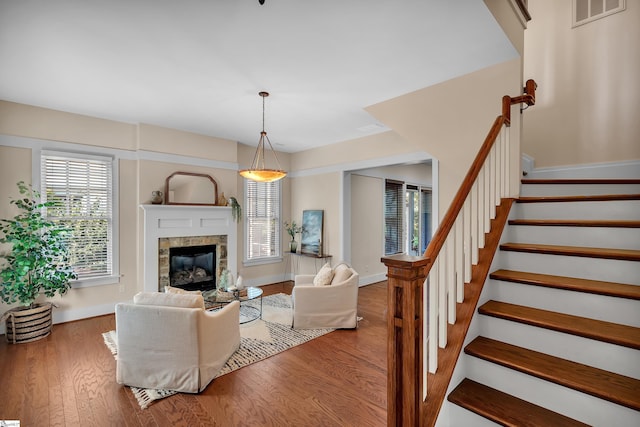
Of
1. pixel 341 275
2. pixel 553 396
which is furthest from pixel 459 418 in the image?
pixel 341 275

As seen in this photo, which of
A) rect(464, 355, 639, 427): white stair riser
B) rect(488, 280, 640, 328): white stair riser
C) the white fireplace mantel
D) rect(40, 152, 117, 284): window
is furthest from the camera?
the white fireplace mantel

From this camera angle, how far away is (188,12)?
2.12m

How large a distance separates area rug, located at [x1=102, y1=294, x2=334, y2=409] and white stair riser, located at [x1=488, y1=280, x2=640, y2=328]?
90.4 inches

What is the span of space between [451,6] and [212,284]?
5.19 m

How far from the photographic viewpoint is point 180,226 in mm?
4973

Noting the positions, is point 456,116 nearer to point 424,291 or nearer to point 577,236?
point 577,236

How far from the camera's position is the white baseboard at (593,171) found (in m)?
3.16

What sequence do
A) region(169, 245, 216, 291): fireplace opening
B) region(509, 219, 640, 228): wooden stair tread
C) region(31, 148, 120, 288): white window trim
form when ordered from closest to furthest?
region(509, 219, 640, 228): wooden stair tread
region(31, 148, 120, 288): white window trim
region(169, 245, 216, 291): fireplace opening

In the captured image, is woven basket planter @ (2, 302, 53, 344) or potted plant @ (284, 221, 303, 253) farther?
potted plant @ (284, 221, 303, 253)

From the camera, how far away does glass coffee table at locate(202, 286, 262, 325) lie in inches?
147

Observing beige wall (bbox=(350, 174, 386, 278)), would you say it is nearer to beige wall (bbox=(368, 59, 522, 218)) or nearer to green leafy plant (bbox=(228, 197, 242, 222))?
green leafy plant (bbox=(228, 197, 242, 222))

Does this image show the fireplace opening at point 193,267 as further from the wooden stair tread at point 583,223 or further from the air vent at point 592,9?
the air vent at point 592,9

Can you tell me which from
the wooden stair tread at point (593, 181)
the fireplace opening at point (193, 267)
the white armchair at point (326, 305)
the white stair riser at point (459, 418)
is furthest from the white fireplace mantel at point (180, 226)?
the wooden stair tread at point (593, 181)

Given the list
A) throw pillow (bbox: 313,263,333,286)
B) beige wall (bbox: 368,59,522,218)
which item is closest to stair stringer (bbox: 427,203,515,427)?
beige wall (bbox: 368,59,522,218)
